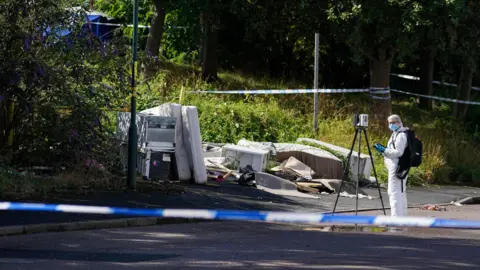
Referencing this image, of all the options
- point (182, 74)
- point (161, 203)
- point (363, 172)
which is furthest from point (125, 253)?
point (182, 74)

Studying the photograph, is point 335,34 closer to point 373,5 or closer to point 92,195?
point 373,5

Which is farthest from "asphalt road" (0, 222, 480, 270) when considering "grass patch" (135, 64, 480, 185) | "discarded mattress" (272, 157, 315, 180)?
"grass patch" (135, 64, 480, 185)

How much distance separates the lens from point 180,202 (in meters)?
15.6

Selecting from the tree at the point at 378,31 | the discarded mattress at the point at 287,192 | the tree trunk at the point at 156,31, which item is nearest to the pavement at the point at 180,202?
the discarded mattress at the point at 287,192

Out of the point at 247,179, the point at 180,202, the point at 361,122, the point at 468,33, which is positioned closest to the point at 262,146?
the point at 247,179

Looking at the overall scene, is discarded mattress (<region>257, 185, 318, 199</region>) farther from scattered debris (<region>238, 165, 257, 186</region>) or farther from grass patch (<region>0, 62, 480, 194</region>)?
grass patch (<region>0, 62, 480, 194</region>)

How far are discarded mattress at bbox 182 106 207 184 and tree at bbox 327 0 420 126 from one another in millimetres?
7585

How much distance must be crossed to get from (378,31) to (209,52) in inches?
297

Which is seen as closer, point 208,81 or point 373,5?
point 373,5

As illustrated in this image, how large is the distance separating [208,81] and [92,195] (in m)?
15.1

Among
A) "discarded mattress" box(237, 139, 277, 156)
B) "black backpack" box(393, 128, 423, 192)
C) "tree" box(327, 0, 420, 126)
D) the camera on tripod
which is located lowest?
"discarded mattress" box(237, 139, 277, 156)

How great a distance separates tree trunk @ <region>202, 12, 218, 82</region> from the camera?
30.4m

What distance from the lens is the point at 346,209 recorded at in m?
16.6

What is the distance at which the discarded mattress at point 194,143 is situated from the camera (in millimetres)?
18156
